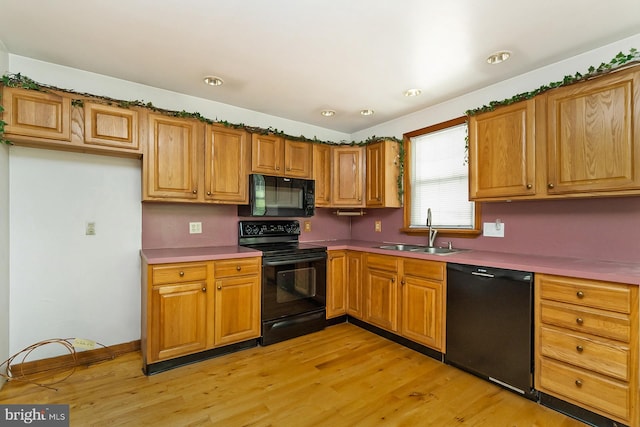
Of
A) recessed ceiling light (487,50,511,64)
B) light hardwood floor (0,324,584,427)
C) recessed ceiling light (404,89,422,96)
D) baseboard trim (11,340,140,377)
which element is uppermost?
recessed ceiling light (404,89,422,96)

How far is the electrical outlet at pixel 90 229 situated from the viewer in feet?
8.18

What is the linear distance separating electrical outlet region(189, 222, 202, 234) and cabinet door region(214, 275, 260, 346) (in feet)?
2.34

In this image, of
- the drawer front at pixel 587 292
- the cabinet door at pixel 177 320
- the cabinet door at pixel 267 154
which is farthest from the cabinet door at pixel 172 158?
the drawer front at pixel 587 292

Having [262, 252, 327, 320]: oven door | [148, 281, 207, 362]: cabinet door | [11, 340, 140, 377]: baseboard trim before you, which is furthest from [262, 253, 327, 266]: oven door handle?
[11, 340, 140, 377]: baseboard trim

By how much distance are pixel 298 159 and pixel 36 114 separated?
2.17 meters

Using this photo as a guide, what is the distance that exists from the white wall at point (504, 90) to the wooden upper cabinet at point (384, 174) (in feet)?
0.99

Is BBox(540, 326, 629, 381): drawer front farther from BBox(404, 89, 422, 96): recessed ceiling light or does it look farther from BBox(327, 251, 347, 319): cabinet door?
BBox(404, 89, 422, 96): recessed ceiling light

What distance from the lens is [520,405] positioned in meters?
1.94

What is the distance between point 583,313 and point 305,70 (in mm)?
2534

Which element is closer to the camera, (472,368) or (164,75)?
(472,368)

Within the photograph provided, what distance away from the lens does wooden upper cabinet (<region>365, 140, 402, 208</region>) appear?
3408 millimetres

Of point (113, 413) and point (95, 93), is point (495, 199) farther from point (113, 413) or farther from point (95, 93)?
point (95, 93)

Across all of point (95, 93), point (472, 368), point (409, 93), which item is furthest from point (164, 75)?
point (472, 368)

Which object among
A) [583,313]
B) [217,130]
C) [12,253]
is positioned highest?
[217,130]
